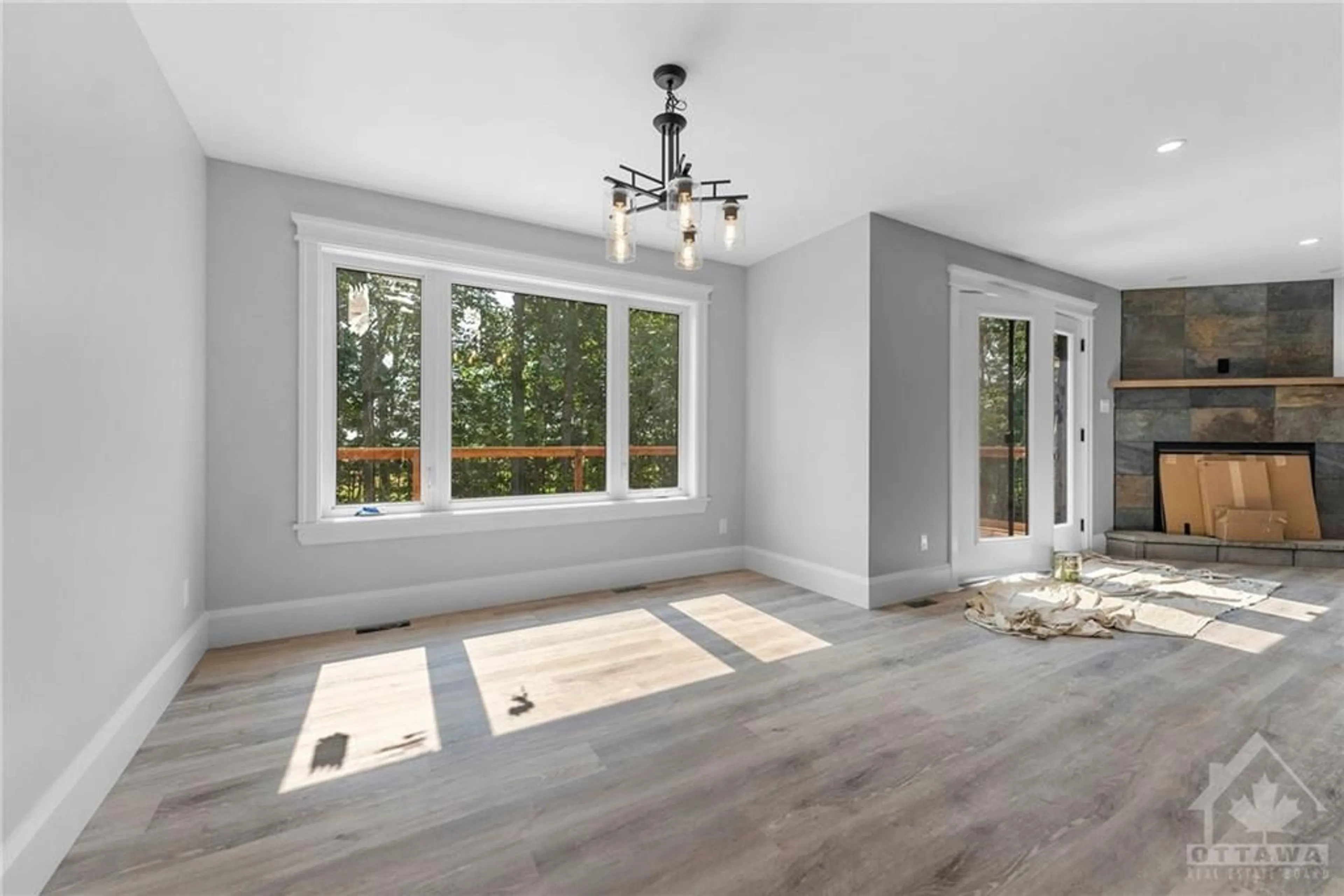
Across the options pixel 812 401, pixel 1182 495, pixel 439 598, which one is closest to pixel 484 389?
pixel 439 598

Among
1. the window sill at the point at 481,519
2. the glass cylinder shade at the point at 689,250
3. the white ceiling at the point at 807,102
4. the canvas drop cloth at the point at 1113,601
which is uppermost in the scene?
the white ceiling at the point at 807,102

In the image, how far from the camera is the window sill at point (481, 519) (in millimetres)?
3205

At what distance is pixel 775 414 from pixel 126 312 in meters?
3.68

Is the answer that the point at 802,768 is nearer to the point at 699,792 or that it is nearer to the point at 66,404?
the point at 699,792

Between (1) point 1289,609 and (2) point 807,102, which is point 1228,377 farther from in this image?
(2) point 807,102

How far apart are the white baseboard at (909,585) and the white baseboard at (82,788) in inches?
140

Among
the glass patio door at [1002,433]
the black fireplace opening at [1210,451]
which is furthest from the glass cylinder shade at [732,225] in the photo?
the black fireplace opening at [1210,451]

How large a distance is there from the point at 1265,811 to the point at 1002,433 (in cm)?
313

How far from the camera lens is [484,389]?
3789mm

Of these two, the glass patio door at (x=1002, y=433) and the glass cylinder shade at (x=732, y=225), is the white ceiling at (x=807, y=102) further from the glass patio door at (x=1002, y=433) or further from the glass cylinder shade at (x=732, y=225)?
the glass patio door at (x=1002, y=433)

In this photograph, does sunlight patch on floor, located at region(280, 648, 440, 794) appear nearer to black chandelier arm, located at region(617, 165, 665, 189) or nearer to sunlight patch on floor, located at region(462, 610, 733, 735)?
sunlight patch on floor, located at region(462, 610, 733, 735)

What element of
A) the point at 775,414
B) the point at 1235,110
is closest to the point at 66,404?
the point at 775,414

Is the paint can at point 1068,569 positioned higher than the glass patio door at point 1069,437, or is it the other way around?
the glass patio door at point 1069,437

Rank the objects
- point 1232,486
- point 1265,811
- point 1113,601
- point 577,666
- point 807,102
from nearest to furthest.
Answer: point 1265,811 → point 807,102 → point 577,666 → point 1113,601 → point 1232,486
